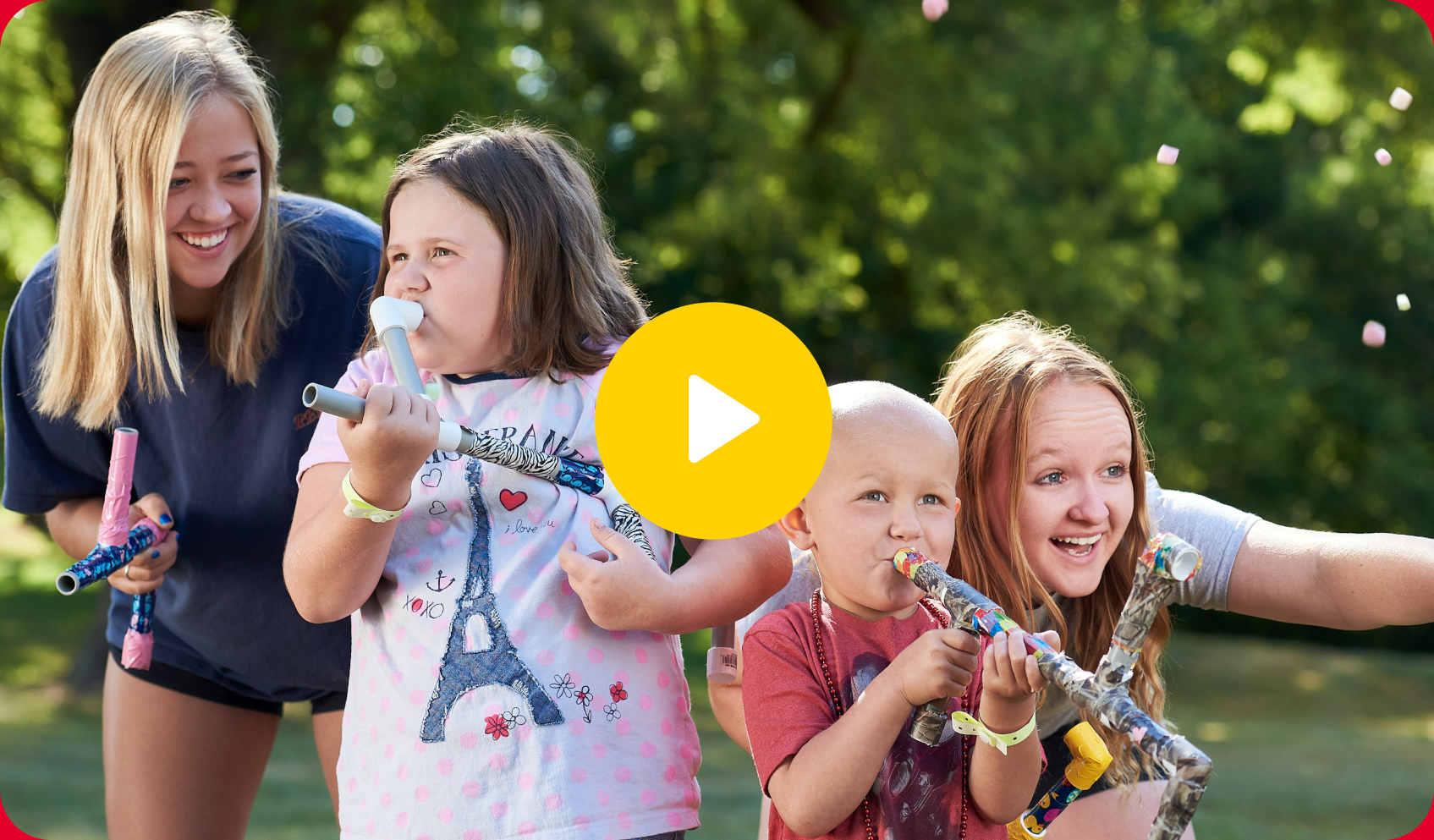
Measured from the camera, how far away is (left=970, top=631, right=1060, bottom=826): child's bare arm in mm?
1374

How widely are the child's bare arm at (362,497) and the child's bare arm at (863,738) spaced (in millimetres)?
631

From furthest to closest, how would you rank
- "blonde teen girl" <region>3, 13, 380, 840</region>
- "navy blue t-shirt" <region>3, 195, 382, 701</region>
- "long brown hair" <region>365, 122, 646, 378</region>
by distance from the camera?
1. "navy blue t-shirt" <region>3, 195, 382, 701</region>
2. "blonde teen girl" <region>3, 13, 380, 840</region>
3. "long brown hair" <region>365, 122, 646, 378</region>

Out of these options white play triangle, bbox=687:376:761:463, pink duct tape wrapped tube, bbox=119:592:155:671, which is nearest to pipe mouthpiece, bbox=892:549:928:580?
white play triangle, bbox=687:376:761:463

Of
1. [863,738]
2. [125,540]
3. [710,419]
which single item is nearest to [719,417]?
[710,419]

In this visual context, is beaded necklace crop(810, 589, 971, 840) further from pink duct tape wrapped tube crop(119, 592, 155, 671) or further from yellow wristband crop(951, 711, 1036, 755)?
pink duct tape wrapped tube crop(119, 592, 155, 671)

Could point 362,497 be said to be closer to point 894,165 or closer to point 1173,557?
point 1173,557

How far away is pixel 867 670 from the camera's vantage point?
1763 mm

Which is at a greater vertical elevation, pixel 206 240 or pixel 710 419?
pixel 710 419

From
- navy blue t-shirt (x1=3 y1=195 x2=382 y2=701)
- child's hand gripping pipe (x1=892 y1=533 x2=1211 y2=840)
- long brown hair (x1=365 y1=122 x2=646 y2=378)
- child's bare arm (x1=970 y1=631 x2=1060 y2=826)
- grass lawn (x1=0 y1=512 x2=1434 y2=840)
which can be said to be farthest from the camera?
grass lawn (x1=0 y1=512 x2=1434 y2=840)

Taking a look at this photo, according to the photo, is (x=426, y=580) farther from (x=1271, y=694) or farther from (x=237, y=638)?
(x=1271, y=694)

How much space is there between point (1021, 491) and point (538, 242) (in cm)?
88

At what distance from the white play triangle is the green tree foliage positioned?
8545 mm

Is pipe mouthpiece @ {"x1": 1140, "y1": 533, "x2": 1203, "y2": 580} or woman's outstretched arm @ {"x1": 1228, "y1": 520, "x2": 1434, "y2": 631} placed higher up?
pipe mouthpiece @ {"x1": 1140, "y1": 533, "x2": 1203, "y2": 580}

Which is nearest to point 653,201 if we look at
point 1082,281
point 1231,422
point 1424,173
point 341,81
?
point 341,81
